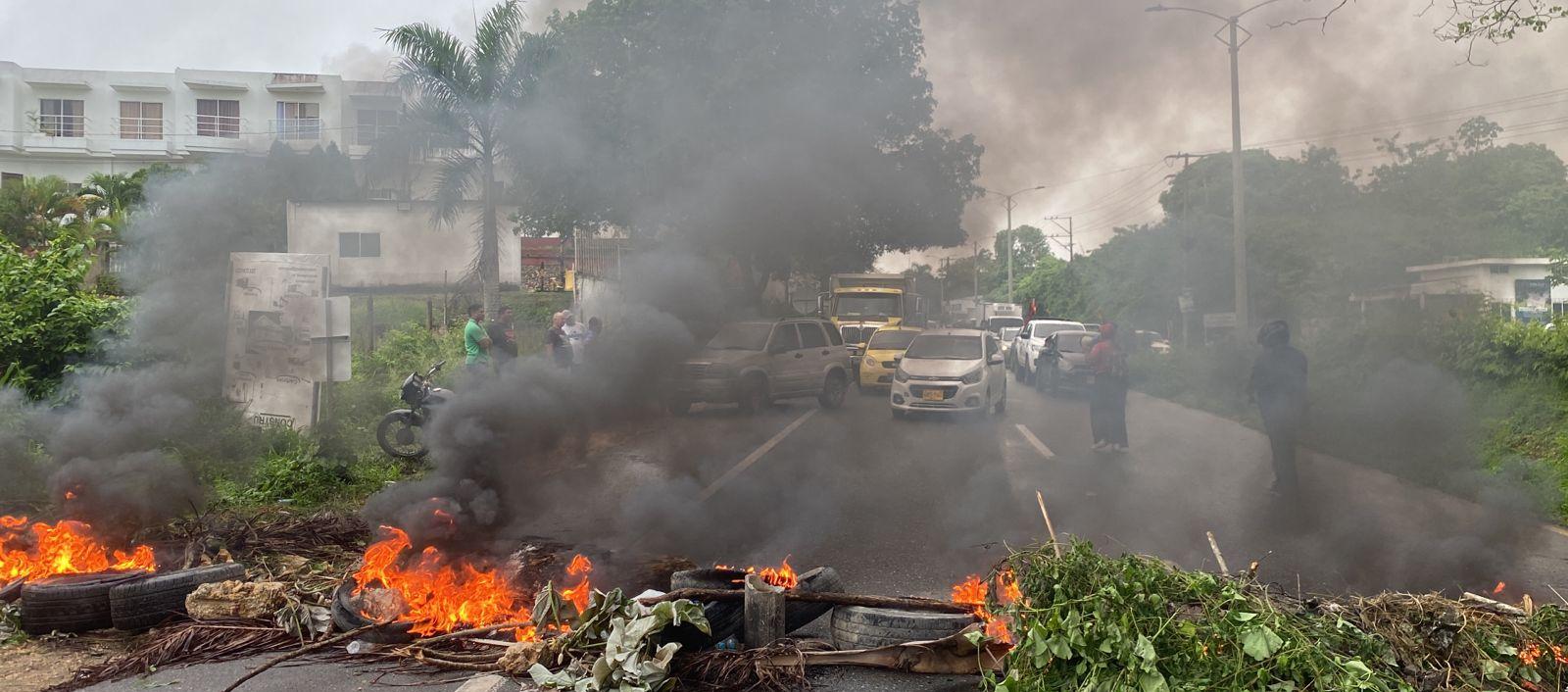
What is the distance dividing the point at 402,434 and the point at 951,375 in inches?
327

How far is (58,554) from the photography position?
6.18 metres

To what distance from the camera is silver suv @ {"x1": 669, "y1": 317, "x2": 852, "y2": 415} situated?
12953 millimetres

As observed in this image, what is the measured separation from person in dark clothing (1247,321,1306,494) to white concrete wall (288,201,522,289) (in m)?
10.1

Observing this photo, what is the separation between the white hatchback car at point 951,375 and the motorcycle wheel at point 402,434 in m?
7.60

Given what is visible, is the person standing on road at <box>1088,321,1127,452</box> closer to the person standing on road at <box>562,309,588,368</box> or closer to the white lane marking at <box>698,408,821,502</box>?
the white lane marking at <box>698,408,821,502</box>

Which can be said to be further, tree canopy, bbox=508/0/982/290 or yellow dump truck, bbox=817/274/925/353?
yellow dump truck, bbox=817/274/925/353

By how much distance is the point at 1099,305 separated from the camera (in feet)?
70.6

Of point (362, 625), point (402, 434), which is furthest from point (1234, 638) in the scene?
point (402, 434)

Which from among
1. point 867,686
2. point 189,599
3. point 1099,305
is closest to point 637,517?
point 189,599

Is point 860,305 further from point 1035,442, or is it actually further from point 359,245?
point 359,245

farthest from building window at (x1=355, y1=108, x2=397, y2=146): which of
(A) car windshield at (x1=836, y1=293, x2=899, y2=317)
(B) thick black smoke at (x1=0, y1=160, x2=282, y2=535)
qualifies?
(A) car windshield at (x1=836, y1=293, x2=899, y2=317)

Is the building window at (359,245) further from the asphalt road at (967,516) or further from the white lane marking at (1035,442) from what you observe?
the white lane marking at (1035,442)

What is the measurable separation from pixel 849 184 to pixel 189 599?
33.3ft

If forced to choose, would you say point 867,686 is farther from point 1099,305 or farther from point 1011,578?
point 1099,305
